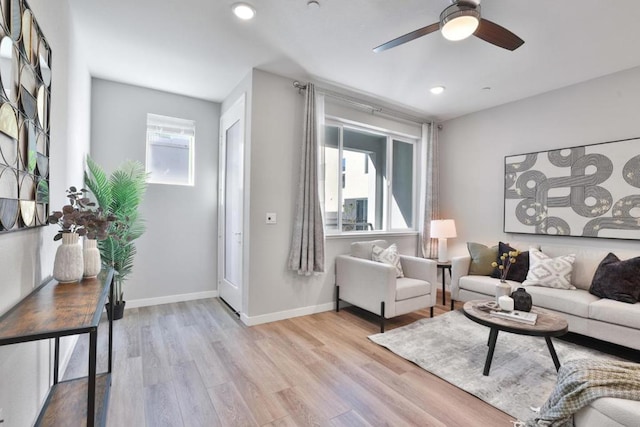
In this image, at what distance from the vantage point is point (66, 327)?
3.43 feet

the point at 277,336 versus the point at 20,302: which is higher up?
the point at 20,302

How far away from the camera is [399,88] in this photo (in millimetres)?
3645

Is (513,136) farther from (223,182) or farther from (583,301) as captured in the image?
(223,182)

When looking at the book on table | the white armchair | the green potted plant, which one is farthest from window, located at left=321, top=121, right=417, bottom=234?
the green potted plant

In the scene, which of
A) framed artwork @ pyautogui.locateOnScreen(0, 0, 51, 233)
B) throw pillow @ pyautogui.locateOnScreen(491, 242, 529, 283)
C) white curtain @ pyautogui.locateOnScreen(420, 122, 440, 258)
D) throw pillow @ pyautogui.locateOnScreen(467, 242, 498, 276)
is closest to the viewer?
framed artwork @ pyautogui.locateOnScreen(0, 0, 51, 233)

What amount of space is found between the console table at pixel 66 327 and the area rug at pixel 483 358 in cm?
217

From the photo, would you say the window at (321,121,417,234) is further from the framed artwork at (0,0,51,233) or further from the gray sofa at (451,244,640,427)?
the framed artwork at (0,0,51,233)

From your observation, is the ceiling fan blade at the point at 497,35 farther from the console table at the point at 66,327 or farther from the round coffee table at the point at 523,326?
the console table at the point at 66,327

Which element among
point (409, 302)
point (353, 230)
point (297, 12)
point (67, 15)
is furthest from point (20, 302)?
point (353, 230)

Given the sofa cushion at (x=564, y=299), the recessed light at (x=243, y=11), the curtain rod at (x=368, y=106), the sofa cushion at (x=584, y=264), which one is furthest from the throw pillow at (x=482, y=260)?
the recessed light at (x=243, y=11)

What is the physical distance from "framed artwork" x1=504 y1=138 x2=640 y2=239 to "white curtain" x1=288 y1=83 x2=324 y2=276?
8.62 feet

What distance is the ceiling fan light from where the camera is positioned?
1.86 metres

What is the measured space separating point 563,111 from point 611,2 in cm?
168

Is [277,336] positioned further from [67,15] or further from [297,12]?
[67,15]
